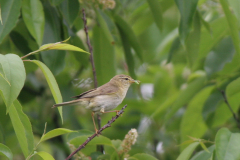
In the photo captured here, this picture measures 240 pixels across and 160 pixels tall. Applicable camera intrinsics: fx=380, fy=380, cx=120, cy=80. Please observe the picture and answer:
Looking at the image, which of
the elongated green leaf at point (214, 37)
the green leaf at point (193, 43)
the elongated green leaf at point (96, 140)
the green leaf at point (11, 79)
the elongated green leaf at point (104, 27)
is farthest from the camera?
the elongated green leaf at point (214, 37)

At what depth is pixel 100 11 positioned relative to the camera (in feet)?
13.2

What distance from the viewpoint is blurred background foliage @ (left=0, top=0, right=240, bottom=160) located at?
11.4ft


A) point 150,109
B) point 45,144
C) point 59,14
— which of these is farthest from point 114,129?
point 59,14

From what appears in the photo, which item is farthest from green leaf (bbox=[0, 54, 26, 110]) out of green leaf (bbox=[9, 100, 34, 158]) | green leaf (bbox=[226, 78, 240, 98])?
green leaf (bbox=[226, 78, 240, 98])

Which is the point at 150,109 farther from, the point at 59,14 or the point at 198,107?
the point at 59,14

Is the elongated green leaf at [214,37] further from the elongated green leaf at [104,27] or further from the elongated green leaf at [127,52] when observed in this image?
the elongated green leaf at [104,27]

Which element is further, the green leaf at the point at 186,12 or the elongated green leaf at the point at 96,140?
the green leaf at the point at 186,12

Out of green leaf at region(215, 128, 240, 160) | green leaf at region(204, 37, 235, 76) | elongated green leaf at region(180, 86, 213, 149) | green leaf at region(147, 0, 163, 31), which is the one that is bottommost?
elongated green leaf at region(180, 86, 213, 149)

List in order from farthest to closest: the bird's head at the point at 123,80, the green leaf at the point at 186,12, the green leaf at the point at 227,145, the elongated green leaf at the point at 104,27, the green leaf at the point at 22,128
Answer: the bird's head at the point at 123,80, the elongated green leaf at the point at 104,27, the green leaf at the point at 186,12, the green leaf at the point at 227,145, the green leaf at the point at 22,128

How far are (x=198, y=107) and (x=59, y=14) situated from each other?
197 cm

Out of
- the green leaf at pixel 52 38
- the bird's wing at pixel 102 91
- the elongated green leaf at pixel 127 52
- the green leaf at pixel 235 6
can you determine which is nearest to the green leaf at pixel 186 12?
the green leaf at pixel 235 6

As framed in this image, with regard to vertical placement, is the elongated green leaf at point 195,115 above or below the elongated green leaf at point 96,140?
below

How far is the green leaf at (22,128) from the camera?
2.48 meters

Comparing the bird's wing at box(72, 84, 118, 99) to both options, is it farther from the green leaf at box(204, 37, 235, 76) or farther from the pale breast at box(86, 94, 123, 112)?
the green leaf at box(204, 37, 235, 76)
